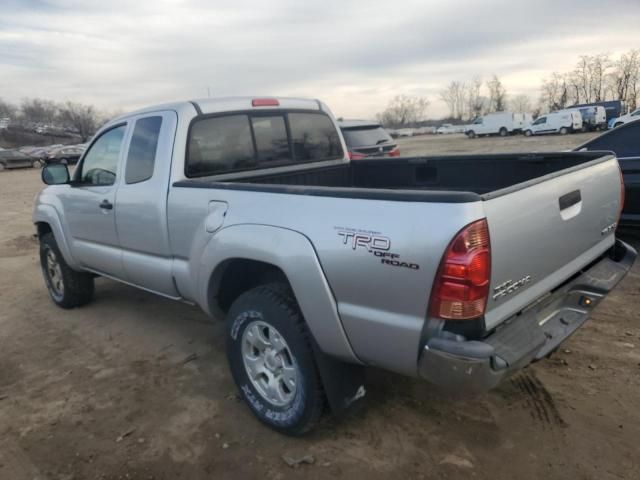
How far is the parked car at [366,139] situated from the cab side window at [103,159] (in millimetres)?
6131

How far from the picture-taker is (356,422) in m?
3.04

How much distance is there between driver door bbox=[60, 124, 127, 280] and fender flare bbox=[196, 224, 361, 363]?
1.78 meters

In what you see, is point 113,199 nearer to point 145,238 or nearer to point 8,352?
point 145,238

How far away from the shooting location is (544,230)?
7.80ft

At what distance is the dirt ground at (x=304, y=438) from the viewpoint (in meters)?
2.65

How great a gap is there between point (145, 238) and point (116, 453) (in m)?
1.50

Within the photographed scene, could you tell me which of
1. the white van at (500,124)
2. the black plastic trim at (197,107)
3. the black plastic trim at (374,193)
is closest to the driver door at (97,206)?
the black plastic trim at (197,107)

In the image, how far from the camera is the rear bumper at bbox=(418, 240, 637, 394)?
6.77ft

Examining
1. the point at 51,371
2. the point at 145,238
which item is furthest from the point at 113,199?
the point at 51,371

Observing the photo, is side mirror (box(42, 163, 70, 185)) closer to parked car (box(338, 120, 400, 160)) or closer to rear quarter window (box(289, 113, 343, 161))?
rear quarter window (box(289, 113, 343, 161))

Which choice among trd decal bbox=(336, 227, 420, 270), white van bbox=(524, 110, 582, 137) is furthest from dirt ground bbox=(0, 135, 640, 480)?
white van bbox=(524, 110, 582, 137)

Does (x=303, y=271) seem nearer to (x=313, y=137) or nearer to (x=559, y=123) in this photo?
(x=313, y=137)

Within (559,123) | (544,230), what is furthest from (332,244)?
(559,123)

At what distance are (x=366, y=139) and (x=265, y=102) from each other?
666cm
